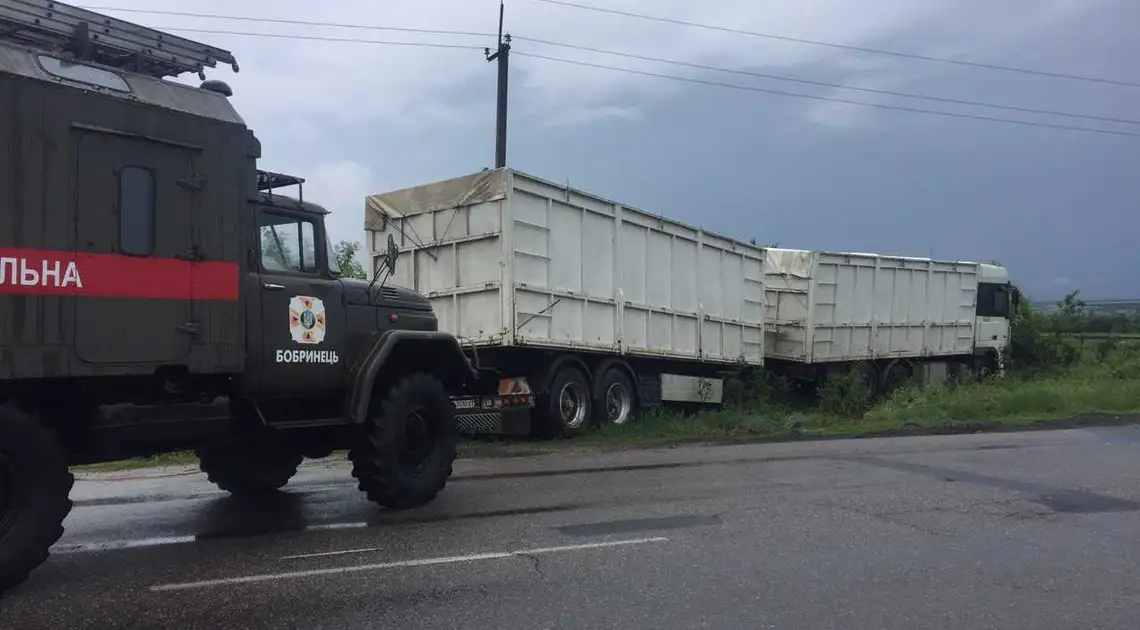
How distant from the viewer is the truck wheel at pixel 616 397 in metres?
14.7

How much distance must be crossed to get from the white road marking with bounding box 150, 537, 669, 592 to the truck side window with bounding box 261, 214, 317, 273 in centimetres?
252

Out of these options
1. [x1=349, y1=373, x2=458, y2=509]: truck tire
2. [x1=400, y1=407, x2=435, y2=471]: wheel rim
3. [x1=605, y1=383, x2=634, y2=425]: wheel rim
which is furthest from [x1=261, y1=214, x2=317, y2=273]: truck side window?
[x1=605, y1=383, x2=634, y2=425]: wheel rim

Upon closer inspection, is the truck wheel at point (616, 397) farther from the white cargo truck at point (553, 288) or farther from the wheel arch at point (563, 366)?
the wheel arch at point (563, 366)

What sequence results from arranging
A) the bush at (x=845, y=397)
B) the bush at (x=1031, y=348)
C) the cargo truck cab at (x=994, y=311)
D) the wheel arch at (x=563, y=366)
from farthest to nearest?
the bush at (x=1031, y=348)
the cargo truck cab at (x=994, y=311)
the bush at (x=845, y=397)
the wheel arch at (x=563, y=366)

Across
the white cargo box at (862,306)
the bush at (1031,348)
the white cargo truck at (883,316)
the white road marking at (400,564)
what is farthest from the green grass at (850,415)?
the white road marking at (400,564)

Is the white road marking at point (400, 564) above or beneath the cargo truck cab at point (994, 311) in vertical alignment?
beneath

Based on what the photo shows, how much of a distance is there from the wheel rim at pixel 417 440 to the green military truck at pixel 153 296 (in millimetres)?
28

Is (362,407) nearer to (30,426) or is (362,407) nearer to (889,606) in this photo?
(30,426)

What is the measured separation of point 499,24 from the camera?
23.0 meters

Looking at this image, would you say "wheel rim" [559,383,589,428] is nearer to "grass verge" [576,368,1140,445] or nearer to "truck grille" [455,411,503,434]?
"grass verge" [576,368,1140,445]

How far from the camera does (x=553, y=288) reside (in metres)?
13.5

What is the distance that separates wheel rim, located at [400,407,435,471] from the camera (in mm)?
8273

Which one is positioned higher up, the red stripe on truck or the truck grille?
the red stripe on truck

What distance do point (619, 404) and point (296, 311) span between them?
27.6 feet
